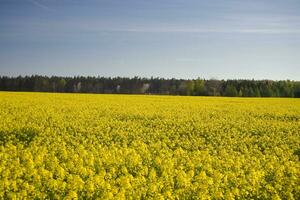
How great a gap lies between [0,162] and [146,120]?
12.6 meters

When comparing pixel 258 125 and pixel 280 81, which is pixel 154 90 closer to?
pixel 280 81

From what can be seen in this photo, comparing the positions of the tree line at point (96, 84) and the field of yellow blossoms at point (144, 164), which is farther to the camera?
the tree line at point (96, 84)

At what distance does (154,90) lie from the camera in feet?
340

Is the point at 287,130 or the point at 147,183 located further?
the point at 287,130

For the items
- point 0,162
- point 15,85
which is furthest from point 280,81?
point 0,162

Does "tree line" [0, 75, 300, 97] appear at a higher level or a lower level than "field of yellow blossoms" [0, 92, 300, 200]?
higher

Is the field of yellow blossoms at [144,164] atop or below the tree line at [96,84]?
below

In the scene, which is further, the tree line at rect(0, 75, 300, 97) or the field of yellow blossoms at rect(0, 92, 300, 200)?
the tree line at rect(0, 75, 300, 97)

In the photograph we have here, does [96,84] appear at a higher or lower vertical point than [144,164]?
higher

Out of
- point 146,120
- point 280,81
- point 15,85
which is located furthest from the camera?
point 15,85

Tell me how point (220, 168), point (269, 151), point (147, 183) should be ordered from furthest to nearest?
point (269, 151)
point (220, 168)
point (147, 183)

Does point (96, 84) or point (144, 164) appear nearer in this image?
point (144, 164)

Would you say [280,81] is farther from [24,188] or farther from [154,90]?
[24,188]

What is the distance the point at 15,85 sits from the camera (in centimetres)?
10106
